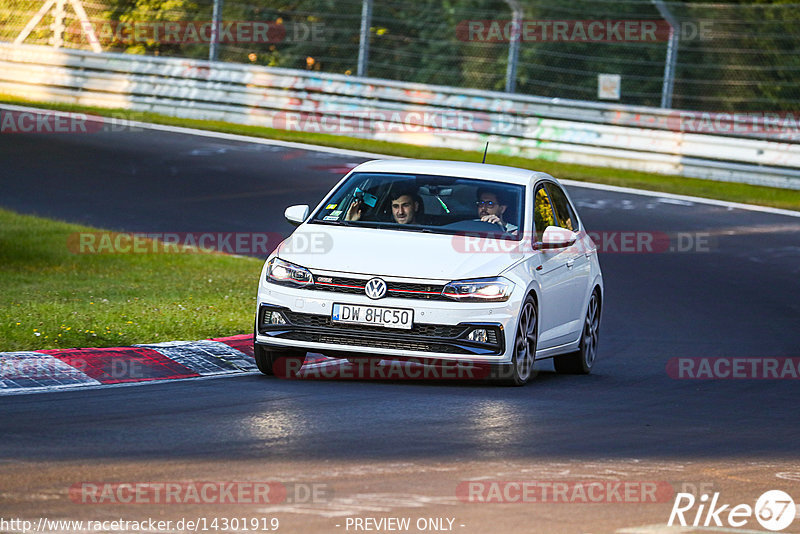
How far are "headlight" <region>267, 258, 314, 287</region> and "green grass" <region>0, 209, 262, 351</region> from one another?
1.43 metres

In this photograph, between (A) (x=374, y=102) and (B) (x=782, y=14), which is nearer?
(A) (x=374, y=102)

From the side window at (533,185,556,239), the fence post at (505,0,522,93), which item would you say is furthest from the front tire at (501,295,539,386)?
the fence post at (505,0,522,93)

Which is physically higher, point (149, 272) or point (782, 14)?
point (782, 14)

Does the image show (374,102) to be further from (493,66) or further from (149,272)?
(149,272)

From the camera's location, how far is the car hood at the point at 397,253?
9.70m

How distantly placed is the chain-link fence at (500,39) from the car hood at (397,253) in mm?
14288

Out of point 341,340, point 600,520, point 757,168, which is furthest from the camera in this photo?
point 757,168

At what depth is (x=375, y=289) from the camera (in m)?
9.62

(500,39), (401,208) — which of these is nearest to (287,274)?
(401,208)

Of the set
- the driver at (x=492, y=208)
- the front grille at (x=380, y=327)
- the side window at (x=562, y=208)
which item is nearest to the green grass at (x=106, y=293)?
the front grille at (x=380, y=327)

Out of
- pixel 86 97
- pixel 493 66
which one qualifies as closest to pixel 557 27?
pixel 493 66

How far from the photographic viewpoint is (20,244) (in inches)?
660

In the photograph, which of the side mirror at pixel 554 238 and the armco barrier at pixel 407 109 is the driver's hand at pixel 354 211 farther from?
the armco barrier at pixel 407 109

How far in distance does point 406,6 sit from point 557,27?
10.1 feet
